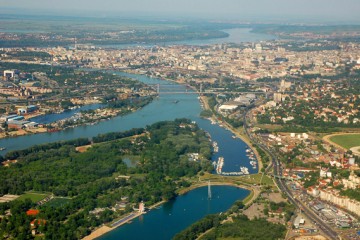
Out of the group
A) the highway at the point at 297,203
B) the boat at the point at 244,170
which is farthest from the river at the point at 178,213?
the boat at the point at 244,170

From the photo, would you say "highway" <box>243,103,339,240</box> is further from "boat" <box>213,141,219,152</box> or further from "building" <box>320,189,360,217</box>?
"boat" <box>213,141,219,152</box>

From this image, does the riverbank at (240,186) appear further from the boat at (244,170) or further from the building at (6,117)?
the building at (6,117)

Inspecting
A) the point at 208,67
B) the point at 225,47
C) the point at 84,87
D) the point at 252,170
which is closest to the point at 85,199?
the point at 252,170

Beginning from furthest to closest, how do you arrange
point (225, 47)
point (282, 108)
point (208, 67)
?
point (225, 47) → point (208, 67) → point (282, 108)

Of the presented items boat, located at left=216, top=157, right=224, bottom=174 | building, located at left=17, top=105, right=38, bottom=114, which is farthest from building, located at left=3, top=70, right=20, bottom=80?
boat, located at left=216, top=157, right=224, bottom=174

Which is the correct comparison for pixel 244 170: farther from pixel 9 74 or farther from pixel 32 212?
pixel 9 74

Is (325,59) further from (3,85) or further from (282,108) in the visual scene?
(3,85)
